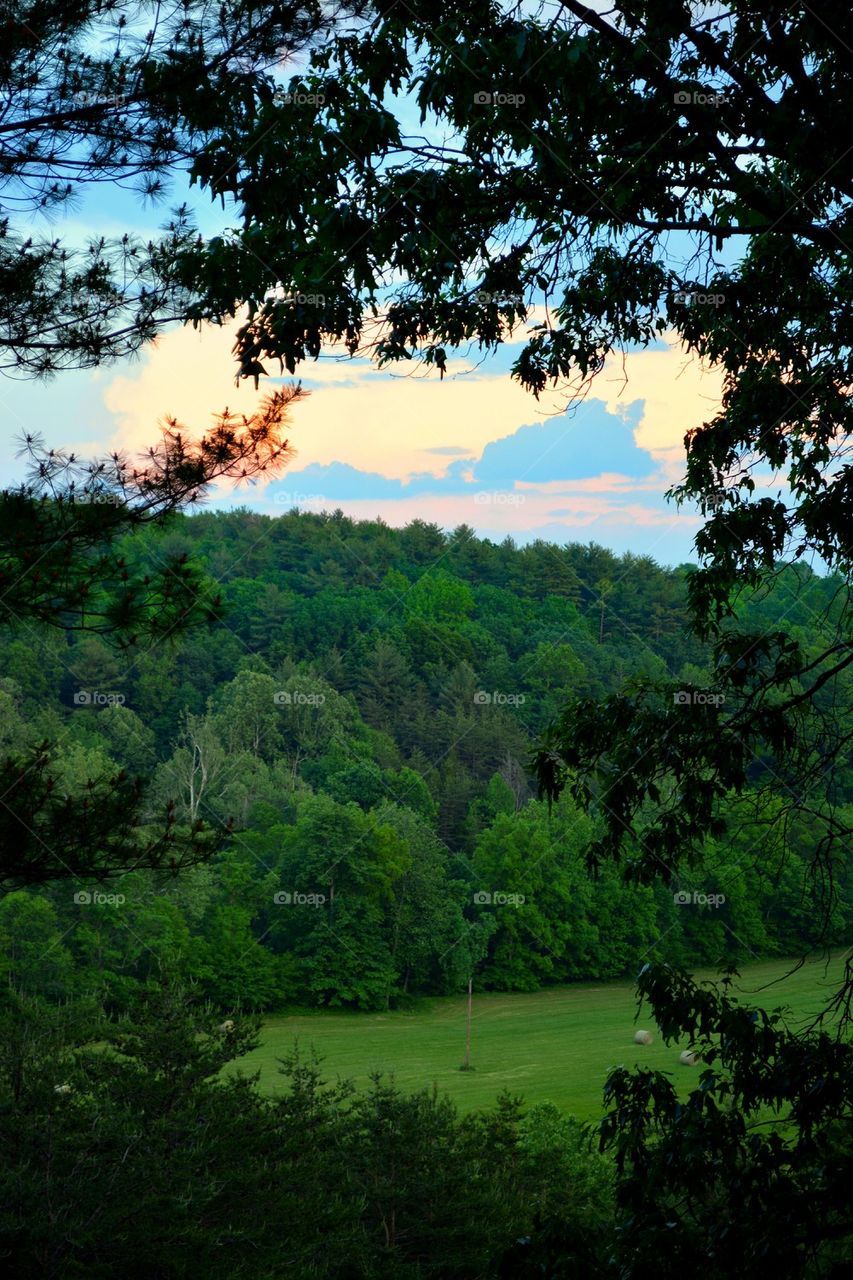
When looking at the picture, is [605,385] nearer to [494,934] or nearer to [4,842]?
[4,842]

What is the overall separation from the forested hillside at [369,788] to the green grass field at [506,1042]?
0.95 m

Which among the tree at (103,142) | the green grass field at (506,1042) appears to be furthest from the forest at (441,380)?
the green grass field at (506,1042)

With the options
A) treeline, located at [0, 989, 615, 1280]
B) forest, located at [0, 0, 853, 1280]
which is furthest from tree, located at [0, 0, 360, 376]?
treeline, located at [0, 989, 615, 1280]

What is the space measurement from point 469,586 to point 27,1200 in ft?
137

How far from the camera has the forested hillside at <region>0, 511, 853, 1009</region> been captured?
3284 cm

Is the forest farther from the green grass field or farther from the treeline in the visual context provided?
the green grass field

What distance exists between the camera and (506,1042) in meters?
33.5

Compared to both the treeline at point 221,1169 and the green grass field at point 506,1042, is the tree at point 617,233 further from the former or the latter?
the green grass field at point 506,1042

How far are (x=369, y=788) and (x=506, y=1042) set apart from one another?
34.9 feet

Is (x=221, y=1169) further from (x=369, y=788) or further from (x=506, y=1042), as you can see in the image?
(x=369, y=788)

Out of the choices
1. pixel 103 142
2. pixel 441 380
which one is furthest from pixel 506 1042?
pixel 103 142

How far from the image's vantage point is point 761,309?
5562mm

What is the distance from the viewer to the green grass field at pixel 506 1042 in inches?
1172

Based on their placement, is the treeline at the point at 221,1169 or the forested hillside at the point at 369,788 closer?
the treeline at the point at 221,1169
